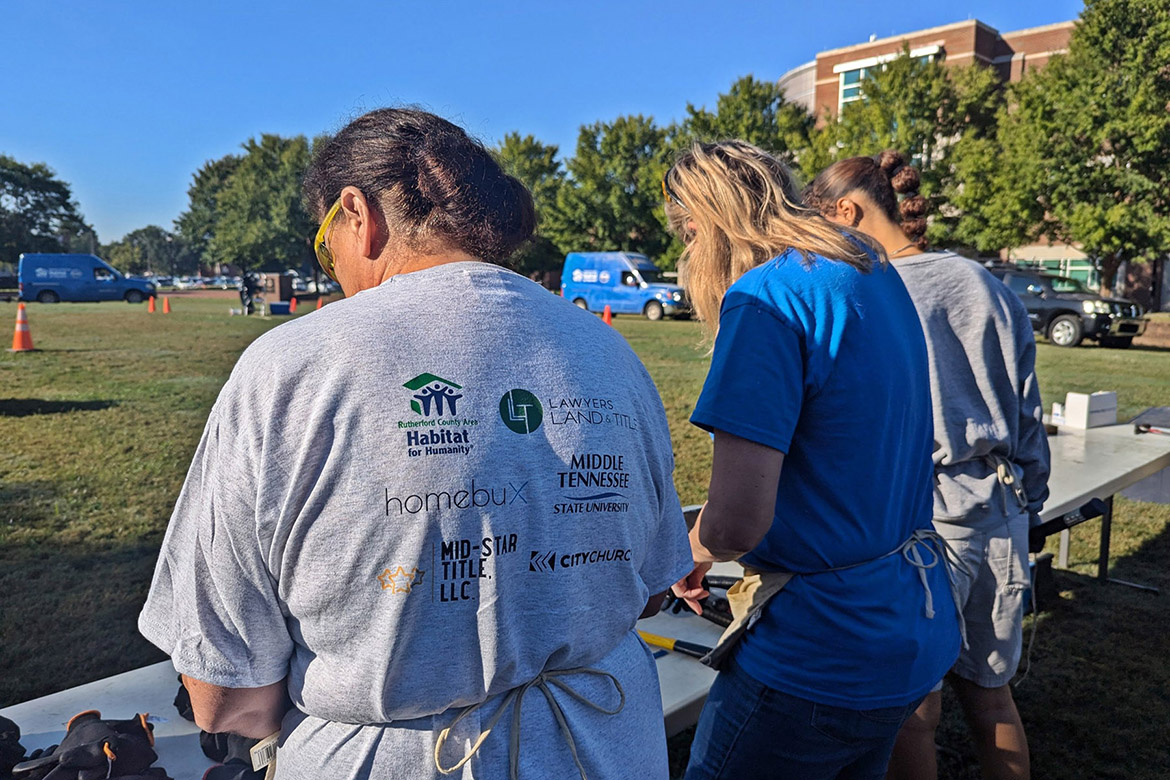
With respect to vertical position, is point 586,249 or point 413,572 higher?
point 586,249

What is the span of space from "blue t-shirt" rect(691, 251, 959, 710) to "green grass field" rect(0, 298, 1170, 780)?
67 centimetres

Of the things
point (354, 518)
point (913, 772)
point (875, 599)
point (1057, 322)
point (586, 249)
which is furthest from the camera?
point (586, 249)

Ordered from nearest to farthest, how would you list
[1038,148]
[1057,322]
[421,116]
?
[421,116]
[1057,322]
[1038,148]

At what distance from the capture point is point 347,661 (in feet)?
3.22

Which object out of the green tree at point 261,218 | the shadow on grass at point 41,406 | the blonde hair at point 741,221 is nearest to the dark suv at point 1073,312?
the shadow on grass at point 41,406

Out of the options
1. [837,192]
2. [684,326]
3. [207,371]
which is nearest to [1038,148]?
[684,326]

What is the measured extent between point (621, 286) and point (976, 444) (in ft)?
81.4

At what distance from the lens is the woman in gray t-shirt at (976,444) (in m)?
2.09

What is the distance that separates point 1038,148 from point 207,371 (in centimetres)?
2466

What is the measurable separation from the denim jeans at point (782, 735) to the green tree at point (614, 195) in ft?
126

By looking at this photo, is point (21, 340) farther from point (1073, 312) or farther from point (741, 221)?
point (1073, 312)

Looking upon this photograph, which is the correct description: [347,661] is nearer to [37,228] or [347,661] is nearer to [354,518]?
[354,518]

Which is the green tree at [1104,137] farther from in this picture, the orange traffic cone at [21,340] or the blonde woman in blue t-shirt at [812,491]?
the blonde woman in blue t-shirt at [812,491]

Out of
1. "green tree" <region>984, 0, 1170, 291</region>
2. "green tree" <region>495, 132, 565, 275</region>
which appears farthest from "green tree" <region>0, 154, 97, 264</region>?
"green tree" <region>984, 0, 1170, 291</region>
